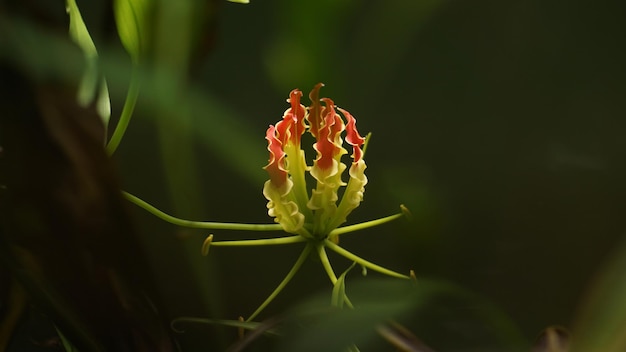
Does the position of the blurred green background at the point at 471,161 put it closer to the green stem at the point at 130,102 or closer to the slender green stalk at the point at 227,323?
the slender green stalk at the point at 227,323

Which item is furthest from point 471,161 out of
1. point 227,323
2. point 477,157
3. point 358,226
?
point 227,323

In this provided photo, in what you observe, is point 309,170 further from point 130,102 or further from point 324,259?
point 130,102

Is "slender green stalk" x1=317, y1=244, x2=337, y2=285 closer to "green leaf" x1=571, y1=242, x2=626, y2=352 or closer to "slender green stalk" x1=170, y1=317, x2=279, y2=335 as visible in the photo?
"slender green stalk" x1=170, y1=317, x2=279, y2=335

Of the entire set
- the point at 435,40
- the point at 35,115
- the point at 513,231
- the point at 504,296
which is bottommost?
the point at 504,296

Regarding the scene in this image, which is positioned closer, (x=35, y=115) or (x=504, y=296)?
(x=35, y=115)

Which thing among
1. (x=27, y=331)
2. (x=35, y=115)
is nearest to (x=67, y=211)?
(x=35, y=115)

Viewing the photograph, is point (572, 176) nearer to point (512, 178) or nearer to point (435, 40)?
point (512, 178)
